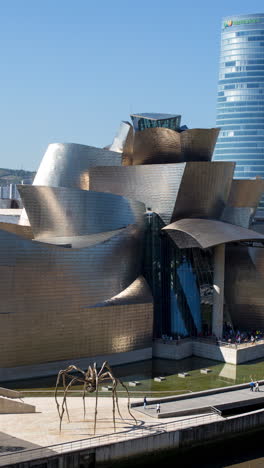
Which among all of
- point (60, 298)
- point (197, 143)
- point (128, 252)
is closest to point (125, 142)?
point (197, 143)

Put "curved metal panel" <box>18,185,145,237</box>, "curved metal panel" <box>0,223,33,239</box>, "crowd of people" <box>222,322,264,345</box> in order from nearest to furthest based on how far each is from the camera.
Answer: "curved metal panel" <box>18,185,145,237</box>
"curved metal panel" <box>0,223,33,239</box>
"crowd of people" <box>222,322,264,345</box>

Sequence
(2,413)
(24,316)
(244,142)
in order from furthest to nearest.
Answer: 1. (244,142)
2. (24,316)
3. (2,413)

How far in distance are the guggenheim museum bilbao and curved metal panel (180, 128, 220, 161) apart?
0.07 meters

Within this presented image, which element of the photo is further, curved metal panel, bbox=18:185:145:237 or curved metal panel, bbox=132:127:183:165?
curved metal panel, bbox=132:127:183:165

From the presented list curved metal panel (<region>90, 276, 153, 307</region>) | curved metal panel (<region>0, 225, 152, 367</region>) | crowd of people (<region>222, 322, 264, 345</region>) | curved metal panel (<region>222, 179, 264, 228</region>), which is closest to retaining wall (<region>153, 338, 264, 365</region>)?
crowd of people (<region>222, 322, 264, 345</region>)

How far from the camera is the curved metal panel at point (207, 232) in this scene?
1382 inches

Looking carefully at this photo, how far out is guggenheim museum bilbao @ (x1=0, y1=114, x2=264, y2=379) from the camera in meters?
30.2

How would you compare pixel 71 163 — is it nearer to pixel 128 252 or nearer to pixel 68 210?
pixel 68 210

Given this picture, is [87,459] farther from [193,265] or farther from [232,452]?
[193,265]

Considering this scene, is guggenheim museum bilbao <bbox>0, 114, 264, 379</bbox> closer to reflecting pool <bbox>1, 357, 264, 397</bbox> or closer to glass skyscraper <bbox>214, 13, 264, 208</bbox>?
reflecting pool <bbox>1, 357, 264, 397</bbox>

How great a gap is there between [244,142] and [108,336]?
89.9 meters

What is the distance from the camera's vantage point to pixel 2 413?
24.6 m

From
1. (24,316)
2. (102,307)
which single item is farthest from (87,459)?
(102,307)

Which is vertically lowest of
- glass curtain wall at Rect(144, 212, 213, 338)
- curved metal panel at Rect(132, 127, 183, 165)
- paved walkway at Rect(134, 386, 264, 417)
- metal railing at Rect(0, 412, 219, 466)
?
paved walkway at Rect(134, 386, 264, 417)
